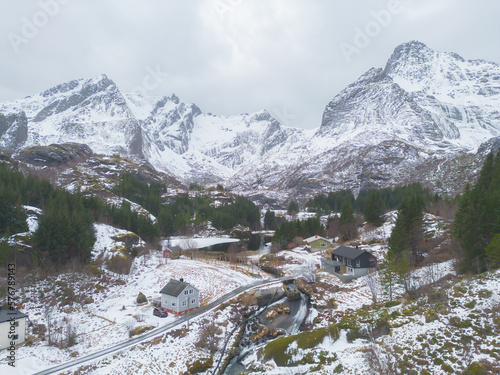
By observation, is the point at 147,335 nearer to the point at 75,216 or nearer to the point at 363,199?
the point at 75,216

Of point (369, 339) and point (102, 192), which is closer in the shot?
point (369, 339)

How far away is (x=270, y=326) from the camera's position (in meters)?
40.5

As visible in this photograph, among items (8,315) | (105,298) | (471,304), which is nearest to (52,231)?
(105,298)

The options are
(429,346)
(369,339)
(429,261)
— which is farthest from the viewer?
(429,261)

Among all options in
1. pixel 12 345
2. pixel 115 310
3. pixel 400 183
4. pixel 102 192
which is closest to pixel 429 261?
pixel 115 310

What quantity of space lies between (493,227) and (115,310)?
48663mm

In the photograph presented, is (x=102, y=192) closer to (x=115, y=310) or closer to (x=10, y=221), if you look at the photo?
(x=10, y=221)

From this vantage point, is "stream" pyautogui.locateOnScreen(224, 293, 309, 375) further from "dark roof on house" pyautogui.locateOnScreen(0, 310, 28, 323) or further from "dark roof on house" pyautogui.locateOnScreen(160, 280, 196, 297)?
"dark roof on house" pyautogui.locateOnScreen(0, 310, 28, 323)

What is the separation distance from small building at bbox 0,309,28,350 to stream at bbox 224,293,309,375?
874 inches

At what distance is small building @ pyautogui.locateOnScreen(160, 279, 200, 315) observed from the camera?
4212 centimetres

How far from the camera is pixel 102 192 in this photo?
399 ft

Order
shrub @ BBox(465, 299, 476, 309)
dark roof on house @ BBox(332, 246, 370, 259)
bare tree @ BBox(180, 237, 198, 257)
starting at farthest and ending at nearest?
bare tree @ BBox(180, 237, 198, 257) → dark roof on house @ BBox(332, 246, 370, 259) → shrub @ BBox(465, 299, 476, 309)

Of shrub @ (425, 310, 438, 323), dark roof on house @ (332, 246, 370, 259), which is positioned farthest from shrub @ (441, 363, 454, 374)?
dark roof on house @ (332, 246, 370, 259)

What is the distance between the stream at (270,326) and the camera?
106 feet
